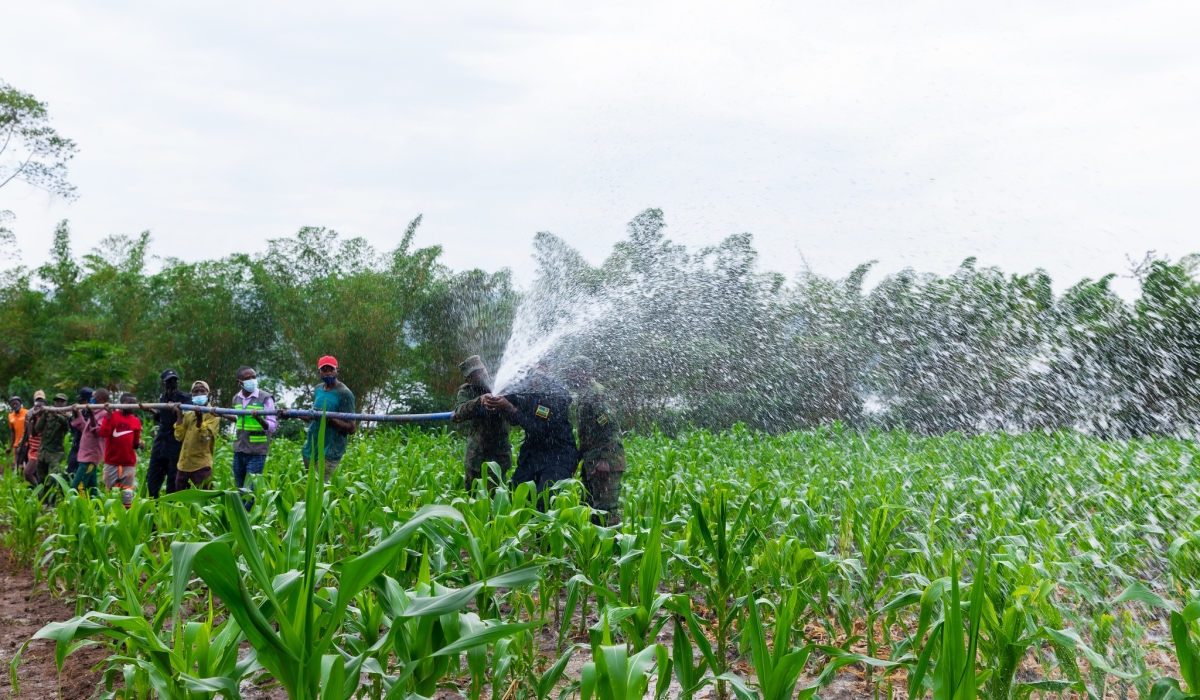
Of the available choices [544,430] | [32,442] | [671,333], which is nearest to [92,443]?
[32,442]

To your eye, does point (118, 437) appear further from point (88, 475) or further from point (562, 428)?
point (562, 428)

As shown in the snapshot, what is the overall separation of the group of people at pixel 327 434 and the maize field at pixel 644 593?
0.45 m

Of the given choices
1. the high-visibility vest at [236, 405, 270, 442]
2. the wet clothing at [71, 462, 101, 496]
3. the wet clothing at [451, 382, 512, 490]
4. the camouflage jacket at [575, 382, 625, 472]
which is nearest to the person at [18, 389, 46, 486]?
the wet clothing at [71, 462, 101, 496]

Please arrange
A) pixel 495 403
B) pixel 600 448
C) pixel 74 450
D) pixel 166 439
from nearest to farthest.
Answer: pixel 495 403
pixel 600 448
pixel 166 439
pixel 74 450

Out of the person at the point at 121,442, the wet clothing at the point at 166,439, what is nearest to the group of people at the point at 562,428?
the wet clothing at the point at 166,439

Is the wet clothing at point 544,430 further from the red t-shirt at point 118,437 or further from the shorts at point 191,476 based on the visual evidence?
the red t-shirt at point 118,437

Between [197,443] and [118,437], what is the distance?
1444mm

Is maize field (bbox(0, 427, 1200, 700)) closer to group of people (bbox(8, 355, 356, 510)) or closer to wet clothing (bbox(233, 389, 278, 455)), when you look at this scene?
group of people (bbox(8, 355, 356, 510))

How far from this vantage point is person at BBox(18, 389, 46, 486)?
32.8 ft

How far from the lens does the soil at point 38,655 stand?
3.27 metres

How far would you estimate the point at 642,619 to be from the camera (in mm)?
2723

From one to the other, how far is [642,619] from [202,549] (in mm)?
1461

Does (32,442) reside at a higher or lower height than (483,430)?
lower

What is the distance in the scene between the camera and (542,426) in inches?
214
